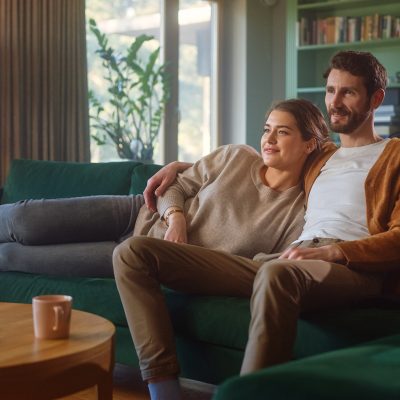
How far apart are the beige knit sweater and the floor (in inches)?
20.7

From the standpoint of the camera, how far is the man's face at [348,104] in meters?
2.41

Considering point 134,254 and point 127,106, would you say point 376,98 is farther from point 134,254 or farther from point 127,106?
point 127,106

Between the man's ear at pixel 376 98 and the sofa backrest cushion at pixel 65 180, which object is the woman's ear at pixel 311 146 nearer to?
the man's ear at pixel 376 98

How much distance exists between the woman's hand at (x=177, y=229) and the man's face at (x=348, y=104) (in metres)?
0.58

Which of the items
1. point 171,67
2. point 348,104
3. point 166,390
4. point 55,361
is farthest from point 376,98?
point 171,67

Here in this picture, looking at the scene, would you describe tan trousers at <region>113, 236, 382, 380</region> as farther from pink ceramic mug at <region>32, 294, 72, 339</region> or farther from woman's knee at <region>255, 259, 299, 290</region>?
pink ceramic mug at <region>32, 294, 72, 339</region>

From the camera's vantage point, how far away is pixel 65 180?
335 centimetres

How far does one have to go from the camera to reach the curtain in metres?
4.70

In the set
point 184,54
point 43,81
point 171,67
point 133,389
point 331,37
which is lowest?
point 133,389

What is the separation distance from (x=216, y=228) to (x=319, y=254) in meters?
0.56

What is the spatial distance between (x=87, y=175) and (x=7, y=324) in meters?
1.46

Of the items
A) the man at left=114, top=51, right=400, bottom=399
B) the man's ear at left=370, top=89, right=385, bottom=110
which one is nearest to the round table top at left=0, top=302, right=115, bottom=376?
the man at left=114, top=51, right=400, bottom=399

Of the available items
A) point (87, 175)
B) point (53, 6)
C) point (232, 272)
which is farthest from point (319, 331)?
point (53, 6)

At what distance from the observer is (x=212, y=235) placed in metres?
2.60
